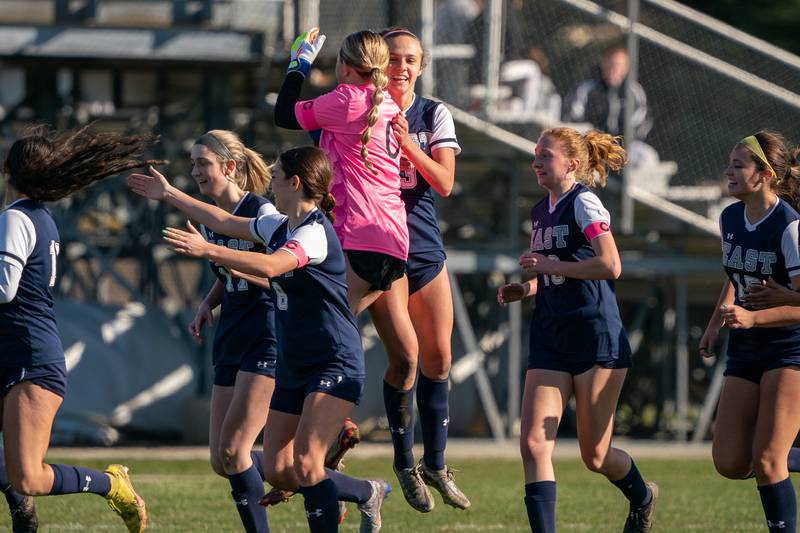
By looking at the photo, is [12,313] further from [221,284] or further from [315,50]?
[315,50]

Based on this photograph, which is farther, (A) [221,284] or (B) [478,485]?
(B) [478,485]

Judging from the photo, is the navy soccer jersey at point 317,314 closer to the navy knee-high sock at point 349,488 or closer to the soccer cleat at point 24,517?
the navy knee-high sock at point 349,488

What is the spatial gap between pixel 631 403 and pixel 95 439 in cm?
785

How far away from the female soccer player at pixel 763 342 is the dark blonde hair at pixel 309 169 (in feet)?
6.74

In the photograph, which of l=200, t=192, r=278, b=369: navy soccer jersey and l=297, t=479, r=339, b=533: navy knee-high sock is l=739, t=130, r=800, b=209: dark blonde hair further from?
l=297, t=479, r=339, b=533: navy knee-high sock

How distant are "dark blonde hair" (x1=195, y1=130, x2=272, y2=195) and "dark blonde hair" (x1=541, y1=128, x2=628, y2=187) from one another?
60.6 inches

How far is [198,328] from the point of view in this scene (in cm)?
813

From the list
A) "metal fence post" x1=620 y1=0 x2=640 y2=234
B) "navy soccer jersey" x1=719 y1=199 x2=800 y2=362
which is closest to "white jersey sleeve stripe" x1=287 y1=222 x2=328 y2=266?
"navy soccer jersey" x1=719 y1=199 x2=800 y2=362

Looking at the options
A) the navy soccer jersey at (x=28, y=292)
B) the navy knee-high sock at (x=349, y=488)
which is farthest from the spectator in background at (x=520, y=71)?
the navy soccer jersey at (x=28, y=292)

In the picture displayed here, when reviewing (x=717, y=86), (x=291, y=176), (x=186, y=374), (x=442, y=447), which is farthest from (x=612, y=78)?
(x=291, y=176)

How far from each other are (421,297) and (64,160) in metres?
2.03

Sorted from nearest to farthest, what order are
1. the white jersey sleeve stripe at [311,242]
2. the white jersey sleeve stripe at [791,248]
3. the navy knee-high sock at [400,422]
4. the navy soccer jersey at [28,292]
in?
the white jersey sleeve stripe at [311,242] < the navy soccer jersey at [28,292] < the white jersey sleeve stripe at [791,248] < the navy knee-high sock at [400,422]

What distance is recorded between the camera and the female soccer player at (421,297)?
7.64 meters

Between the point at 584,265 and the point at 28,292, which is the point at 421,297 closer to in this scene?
the point at 584,265
